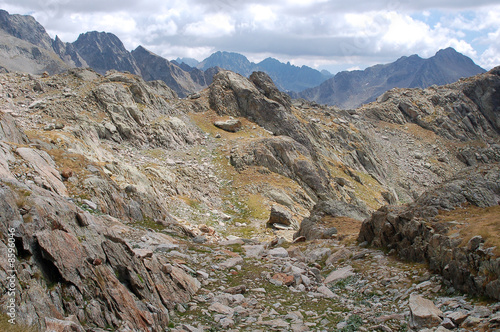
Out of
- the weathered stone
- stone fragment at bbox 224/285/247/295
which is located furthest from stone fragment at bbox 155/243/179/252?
the weathered stone

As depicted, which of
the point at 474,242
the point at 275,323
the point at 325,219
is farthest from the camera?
the point at 325,219

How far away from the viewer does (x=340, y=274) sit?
15930 mm

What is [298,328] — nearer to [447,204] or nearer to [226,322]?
[226,322]

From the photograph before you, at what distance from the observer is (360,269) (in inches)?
622

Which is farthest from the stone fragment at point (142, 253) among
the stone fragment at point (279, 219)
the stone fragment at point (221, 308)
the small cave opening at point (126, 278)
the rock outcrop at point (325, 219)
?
the stone fragment at point (279, 219)

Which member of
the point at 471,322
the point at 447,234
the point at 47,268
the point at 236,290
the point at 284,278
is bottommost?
the point at 284,278

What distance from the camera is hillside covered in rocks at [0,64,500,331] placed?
9.05 meters

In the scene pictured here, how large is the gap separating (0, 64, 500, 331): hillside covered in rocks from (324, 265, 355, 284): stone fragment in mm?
103

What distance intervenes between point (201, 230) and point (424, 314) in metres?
19.9

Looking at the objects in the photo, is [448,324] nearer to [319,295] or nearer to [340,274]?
[319,295]

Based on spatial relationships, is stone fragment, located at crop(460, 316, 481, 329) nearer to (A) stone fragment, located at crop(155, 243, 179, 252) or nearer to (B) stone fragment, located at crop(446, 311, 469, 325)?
(B) stone fragment, located at crop(446, 311, 469, 325)

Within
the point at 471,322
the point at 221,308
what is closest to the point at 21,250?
the point at 221,308

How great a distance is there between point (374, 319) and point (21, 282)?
10.3m

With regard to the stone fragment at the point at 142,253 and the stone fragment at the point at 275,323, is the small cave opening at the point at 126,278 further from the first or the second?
the stone fragment at the point at 275,323
